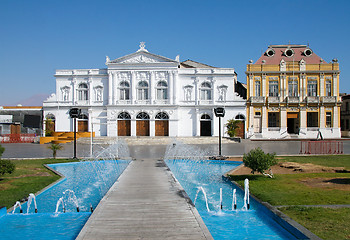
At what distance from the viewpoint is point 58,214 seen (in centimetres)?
862

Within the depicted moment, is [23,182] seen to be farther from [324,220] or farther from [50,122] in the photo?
[50,122]

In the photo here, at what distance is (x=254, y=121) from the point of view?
142ft

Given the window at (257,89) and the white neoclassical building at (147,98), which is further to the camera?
the window at (257,89)

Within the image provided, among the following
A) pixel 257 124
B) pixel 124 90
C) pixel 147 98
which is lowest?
pixel 257 124

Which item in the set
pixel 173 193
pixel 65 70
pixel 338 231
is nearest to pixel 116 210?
pixel 173 193

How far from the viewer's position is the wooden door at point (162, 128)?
4269cm

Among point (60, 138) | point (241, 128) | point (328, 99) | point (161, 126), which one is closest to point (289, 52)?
point (328, 99)

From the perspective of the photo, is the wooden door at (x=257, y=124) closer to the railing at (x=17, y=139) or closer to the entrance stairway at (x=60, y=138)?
the entrance stairway at (x=60, y=138)

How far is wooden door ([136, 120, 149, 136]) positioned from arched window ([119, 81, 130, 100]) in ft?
12.3

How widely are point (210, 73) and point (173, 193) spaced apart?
34.9 m

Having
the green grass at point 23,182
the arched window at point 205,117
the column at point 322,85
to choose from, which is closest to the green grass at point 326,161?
the green grass at point 23,182

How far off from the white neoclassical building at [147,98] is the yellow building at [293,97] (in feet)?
7.68

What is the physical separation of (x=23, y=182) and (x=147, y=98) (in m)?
31.3

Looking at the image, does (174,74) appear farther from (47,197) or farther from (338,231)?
(338,231)
